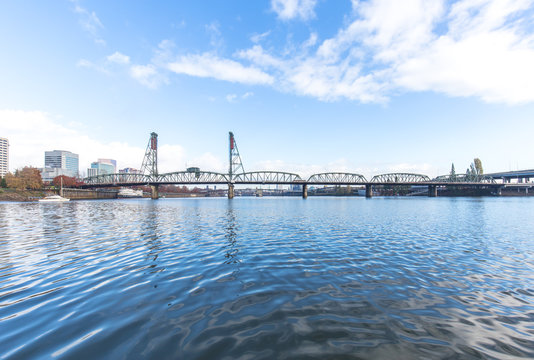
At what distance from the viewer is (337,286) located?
7.71 metres

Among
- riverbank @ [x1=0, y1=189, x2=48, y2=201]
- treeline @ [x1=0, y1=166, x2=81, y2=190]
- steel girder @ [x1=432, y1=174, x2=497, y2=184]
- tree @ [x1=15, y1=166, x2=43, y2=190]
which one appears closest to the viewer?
riverbank @ [x1=0, y1=189, x2=48, y2=201]

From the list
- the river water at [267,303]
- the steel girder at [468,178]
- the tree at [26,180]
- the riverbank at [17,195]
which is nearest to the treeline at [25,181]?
the tree at [26,180]

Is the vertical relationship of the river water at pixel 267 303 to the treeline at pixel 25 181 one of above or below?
below

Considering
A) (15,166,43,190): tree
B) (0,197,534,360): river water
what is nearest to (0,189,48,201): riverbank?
(15,166,43,190): tree

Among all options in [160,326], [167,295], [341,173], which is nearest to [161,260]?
[167,295]

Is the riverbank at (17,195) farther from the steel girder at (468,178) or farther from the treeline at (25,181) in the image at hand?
the steel girder at (468,178)

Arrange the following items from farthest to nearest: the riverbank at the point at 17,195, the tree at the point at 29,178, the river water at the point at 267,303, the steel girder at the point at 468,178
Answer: the steel girder at the point at 468,178, the tree at the point at 29,178, the riverbank at the point at 17,195, the river water at the point at 267,303

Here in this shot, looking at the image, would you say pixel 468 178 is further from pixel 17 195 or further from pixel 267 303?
pixel 17 195

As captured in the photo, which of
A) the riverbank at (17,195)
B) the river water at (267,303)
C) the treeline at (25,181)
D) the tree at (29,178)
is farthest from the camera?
the tree at (29,178)

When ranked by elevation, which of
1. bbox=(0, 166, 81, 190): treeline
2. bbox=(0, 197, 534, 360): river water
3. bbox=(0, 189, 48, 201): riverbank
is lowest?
bbox=(0, 197, 534, 360): river water

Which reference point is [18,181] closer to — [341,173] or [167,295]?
[167,295]

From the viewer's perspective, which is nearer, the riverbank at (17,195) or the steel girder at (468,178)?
the riverbank at (17,195)

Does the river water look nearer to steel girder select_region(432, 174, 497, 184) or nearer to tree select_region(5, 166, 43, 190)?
tree select_region(5, 166, 43, 190)

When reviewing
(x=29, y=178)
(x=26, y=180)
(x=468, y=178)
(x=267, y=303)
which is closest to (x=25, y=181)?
(x=26, y=180)
